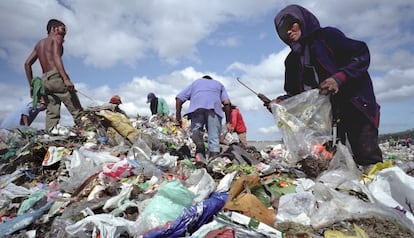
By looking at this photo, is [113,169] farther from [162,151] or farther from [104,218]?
[162,151]

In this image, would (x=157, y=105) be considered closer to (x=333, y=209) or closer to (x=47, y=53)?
(x=47, y=53)

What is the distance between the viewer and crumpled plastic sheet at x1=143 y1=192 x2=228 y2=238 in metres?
1.65

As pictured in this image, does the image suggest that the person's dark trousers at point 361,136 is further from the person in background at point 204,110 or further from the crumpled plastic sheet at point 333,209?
the person in background at point 204,110

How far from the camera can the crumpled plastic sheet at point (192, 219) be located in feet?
5.41

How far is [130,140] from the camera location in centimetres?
473

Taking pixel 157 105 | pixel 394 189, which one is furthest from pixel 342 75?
pixel 157 105

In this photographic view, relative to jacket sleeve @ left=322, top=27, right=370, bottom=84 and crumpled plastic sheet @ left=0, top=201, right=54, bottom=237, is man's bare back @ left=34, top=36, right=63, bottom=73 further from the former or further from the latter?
jacket sleeve @ left=322, top=27, right=370, bottom=84

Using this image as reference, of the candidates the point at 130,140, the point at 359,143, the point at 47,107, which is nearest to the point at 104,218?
the point at 359,143

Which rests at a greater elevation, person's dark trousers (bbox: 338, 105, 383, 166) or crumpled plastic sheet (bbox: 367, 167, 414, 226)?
person's dark trousers (bbox: 338, 105, 383, 166)

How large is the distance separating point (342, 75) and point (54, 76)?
4.20 metres

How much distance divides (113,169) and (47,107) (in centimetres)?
291

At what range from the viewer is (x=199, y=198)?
213cm

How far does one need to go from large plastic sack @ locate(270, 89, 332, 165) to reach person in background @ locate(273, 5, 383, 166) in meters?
0.13

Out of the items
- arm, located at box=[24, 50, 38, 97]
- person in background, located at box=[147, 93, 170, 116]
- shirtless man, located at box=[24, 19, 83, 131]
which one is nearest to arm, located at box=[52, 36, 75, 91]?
shirtless man, located at box=[24, 19, 83, 131]
